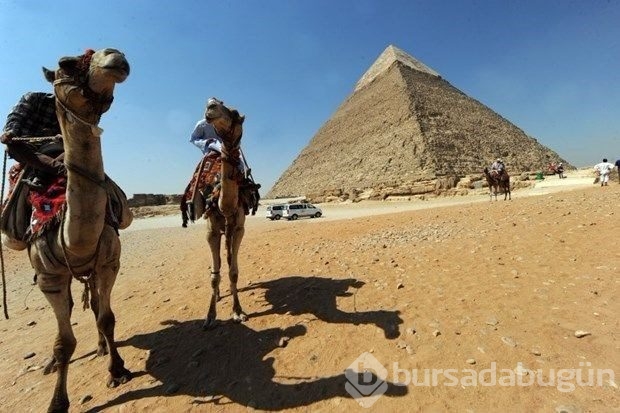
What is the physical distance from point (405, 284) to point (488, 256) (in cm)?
180

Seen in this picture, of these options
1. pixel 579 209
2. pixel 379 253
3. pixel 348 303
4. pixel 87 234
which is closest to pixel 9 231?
pixel 87 234

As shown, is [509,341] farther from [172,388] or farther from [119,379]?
[119,379]

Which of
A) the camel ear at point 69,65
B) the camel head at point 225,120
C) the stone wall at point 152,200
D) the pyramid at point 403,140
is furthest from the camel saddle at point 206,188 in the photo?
the stone wall at point 152,200

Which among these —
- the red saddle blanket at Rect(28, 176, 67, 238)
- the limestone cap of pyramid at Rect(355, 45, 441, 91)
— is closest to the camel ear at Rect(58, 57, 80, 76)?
the red saddle blanket at Rect(28, 176, 67, 238)

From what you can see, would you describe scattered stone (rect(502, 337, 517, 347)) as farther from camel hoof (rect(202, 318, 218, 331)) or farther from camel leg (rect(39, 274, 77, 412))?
camel leg (rect(39, 274, 77, 412))

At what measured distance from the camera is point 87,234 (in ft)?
9.33

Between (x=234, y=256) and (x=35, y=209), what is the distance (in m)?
2.42

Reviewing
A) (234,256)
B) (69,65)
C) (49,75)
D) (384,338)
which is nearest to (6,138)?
(49,75)

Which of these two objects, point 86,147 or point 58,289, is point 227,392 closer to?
point 58,289

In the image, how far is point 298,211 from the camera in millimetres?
28906

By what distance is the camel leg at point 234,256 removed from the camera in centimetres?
451

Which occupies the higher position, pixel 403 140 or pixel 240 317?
pixel 403 140

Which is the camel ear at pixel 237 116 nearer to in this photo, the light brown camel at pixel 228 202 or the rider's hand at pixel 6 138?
the light brown camel at pixel 228 202

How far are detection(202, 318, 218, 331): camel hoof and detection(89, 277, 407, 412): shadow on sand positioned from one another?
0.24 ft
